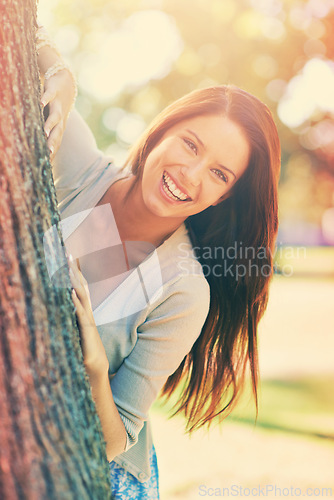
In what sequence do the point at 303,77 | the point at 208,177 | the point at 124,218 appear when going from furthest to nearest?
the point at 303,77
the point at 124,218
the point at 208,177

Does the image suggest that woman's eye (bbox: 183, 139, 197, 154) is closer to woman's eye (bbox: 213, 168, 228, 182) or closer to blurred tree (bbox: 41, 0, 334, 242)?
woman's eye (bbox: 213, 168, 228, 182)

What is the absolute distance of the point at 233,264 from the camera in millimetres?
2662

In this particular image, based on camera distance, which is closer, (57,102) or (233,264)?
(57,102)

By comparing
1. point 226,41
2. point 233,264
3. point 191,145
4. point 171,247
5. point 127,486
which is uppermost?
point 226,41

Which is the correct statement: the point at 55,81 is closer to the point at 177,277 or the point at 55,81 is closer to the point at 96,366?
the point at 177,277

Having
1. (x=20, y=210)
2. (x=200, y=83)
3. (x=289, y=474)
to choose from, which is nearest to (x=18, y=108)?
(x=20, y=210)

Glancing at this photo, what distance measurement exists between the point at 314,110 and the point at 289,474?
53.5 ft

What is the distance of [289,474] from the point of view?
5.40 metres

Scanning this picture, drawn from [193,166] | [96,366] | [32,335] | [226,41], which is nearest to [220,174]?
[193,166]

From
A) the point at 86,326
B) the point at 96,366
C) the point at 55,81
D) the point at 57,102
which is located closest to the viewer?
the point at 86,326

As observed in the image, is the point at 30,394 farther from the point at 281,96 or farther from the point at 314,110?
the point at 314,110

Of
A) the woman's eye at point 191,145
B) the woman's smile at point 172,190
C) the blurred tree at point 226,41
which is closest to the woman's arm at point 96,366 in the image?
the woman's smile at point 172,190

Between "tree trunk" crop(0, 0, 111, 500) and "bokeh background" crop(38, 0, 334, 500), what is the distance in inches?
155

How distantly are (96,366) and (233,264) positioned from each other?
1068 millimetres
